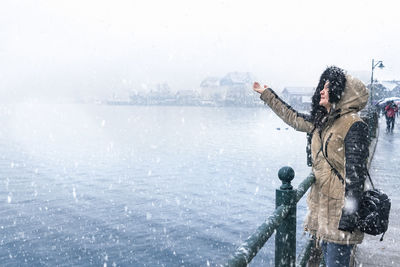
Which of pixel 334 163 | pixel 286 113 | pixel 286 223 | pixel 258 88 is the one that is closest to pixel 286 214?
pixel 286 223

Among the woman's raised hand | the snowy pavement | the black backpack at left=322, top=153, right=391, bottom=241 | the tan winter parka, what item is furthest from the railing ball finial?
the snowy pavement

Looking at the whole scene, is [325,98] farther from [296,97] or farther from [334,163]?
[296,97]

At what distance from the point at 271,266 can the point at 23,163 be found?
29177 mm

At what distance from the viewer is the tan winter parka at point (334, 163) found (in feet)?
8.63

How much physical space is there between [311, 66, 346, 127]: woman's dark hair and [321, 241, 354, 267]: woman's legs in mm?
880

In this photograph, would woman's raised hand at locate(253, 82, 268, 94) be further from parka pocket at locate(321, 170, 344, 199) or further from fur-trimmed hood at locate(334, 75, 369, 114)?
parka pocket at locate(321, 170, 344, 199)

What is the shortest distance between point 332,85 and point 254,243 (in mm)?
1415

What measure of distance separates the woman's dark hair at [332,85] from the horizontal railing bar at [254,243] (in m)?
0.83

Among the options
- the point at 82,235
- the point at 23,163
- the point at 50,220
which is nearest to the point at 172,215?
the point at 82,235

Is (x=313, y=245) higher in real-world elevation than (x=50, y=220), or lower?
higher

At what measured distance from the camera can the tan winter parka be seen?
2629mm

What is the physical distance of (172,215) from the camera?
1919 centimetres

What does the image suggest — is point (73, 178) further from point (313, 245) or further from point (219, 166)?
point (313, 245)

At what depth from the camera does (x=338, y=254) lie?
279cm
